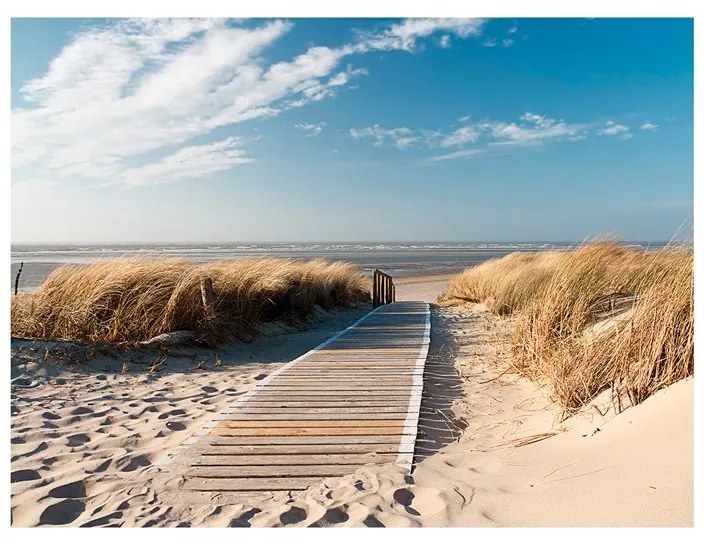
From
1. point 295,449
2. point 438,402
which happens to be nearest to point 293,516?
point 295,449

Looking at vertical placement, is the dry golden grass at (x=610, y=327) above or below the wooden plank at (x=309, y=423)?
above

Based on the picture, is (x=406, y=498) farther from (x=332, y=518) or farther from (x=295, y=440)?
(x=295, y=440)

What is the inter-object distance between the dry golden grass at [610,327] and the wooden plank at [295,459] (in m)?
1.58

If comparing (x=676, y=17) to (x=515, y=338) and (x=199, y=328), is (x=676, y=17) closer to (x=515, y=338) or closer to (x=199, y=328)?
(x=515, y=338)

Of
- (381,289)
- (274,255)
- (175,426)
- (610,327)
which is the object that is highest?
(610,327)

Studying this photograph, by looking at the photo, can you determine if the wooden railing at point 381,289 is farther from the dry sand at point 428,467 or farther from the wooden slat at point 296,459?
the wooden slat at point 296,459

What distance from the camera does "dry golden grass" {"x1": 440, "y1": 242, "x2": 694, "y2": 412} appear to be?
348 cm

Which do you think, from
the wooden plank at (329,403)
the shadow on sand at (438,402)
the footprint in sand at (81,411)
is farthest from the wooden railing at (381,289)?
the footprint in sand at (81,411)

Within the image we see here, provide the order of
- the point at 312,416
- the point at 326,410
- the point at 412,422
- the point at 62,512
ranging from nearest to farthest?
the point at 62,512 < the point at 412,422 < the point at 312,416 < the point at 326,410

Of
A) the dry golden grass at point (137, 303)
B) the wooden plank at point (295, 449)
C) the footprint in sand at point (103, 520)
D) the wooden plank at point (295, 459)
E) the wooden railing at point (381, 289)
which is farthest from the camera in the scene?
the wooden railing at point (381, 289)

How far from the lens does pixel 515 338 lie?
Result: 598 centimetres

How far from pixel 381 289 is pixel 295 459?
12984 millimetres

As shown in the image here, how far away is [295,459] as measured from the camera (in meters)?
3.31

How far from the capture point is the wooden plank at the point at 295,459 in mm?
3250
